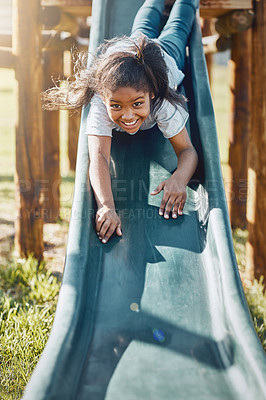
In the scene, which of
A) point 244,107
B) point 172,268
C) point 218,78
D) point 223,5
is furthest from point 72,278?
point 218,78

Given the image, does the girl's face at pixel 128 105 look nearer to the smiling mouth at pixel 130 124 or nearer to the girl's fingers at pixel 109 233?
the smiling mouth at pixel 130 124

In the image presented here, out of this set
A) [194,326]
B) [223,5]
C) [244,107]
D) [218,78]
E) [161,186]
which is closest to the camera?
[194,326]

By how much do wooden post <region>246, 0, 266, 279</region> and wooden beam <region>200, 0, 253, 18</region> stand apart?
0.09 m

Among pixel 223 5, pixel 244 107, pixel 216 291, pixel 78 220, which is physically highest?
pixel 223 5

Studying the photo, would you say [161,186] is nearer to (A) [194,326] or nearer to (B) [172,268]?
(B) [172,268]

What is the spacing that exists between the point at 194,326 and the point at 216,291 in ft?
0.66

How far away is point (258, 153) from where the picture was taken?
3.39m

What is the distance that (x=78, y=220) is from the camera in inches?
87.4

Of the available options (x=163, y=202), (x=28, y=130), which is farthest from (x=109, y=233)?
(x=28, y=130)

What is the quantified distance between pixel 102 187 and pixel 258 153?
1495 millimetres

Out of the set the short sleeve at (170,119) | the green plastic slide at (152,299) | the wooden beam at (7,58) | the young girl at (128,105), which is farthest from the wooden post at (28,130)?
the short sleeve at (170,119)

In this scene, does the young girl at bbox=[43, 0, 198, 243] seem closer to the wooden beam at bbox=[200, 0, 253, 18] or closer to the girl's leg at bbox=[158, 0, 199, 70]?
the girl's leg at bbox=[158, 0, 199, 70]

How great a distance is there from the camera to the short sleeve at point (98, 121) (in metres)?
2.53

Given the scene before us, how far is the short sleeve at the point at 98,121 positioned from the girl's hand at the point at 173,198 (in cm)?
44
